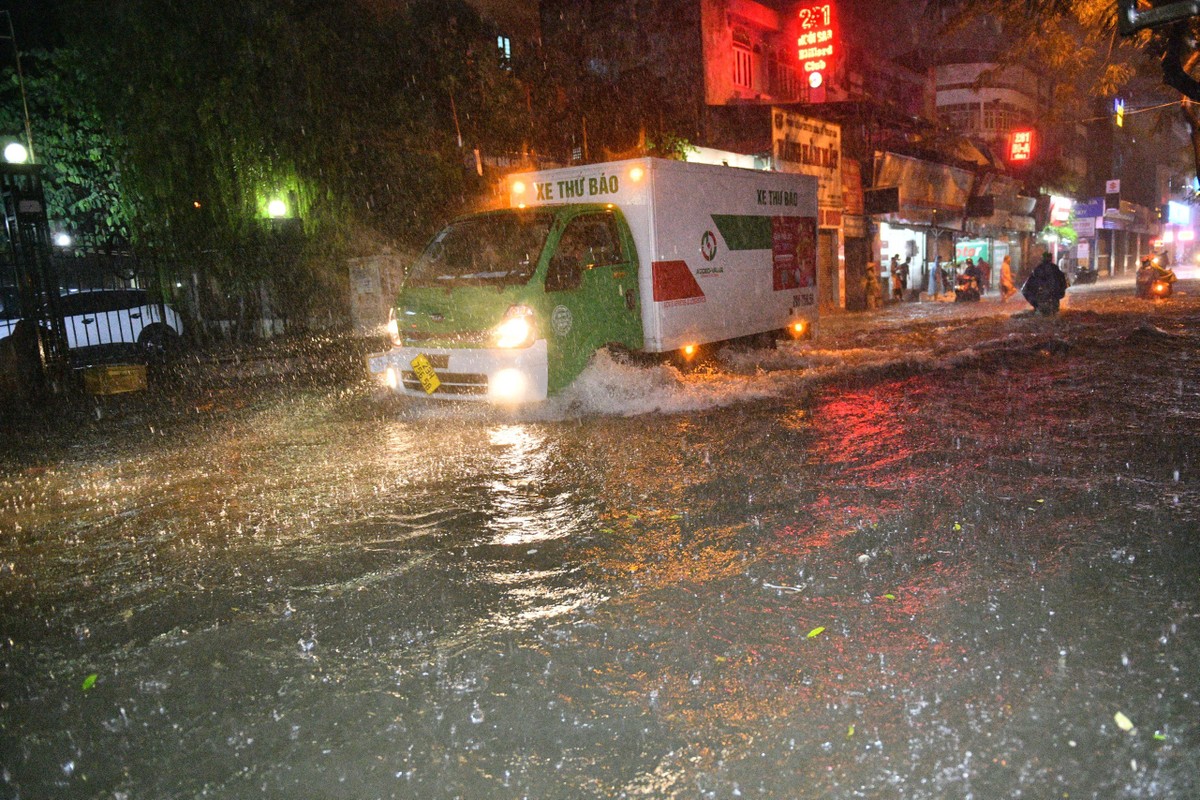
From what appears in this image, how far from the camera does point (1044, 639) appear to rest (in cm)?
318

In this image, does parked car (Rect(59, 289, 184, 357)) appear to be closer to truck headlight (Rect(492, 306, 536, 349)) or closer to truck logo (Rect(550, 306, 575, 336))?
truck headlight (Rect(492, 306, 536, 349))

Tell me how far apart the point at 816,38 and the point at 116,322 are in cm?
2095

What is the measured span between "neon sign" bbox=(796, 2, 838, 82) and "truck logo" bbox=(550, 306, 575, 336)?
67.0ft

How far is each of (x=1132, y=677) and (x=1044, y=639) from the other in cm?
34

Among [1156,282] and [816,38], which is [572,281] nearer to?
[816,38]

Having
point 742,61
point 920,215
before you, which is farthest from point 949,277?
point 742,61

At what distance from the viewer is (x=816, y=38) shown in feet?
81.7

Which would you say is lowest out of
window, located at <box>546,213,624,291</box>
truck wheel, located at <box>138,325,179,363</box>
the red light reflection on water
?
the red light reflection on water

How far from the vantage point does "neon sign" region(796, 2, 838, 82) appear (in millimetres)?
24719

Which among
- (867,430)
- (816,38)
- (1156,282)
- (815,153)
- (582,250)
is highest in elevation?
(816,38)

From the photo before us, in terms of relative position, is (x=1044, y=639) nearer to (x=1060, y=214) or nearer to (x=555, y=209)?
(x=555, y=209)

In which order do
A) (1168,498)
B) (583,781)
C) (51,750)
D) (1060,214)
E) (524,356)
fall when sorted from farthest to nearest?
(1060,214) → (524,356) → (1168,498) → (51,750) → (583,781)

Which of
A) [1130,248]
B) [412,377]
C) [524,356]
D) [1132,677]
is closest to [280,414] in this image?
[412,377]

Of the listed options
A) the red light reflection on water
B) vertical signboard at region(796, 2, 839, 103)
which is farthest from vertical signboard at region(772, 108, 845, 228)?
the red light reflection on water
